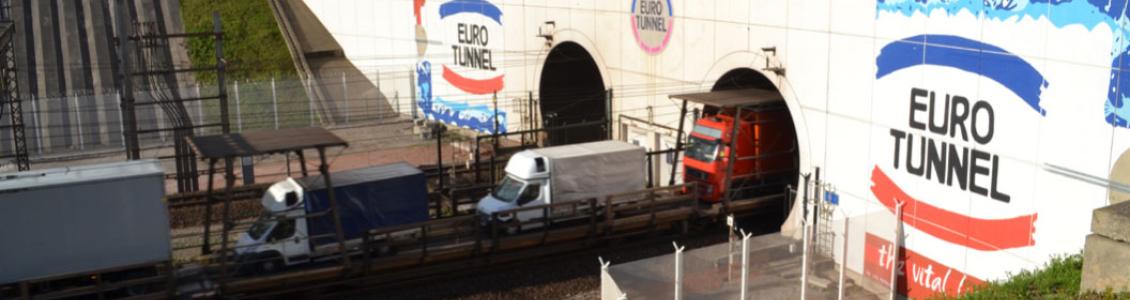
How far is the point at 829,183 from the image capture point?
76.3 ft

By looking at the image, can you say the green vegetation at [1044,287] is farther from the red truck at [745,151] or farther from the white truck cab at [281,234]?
the white truck cab at [281,234]

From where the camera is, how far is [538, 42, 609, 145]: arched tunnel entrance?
1388 inches

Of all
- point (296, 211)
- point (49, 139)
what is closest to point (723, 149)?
point (296, 211)

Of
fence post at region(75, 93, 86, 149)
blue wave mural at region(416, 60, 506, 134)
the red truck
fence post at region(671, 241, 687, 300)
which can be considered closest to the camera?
fence post at region(671, 241, 687, 300)

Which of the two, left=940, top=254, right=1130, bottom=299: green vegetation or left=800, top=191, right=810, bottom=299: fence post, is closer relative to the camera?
left=940, top=254, right=1130, bottom=299: green vegetation

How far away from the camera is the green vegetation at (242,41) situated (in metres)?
51.5

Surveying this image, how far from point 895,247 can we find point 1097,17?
5403 millimetres

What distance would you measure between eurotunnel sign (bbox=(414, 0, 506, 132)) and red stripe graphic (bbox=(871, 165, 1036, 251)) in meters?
16.8

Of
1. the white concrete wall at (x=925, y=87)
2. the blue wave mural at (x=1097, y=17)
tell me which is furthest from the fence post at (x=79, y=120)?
the blue wave mural at (x=1097, y=17)

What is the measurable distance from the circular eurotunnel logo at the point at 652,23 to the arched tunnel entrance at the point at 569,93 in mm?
5646

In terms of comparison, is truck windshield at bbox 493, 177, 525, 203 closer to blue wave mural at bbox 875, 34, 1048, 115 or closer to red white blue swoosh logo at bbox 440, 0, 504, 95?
blue wave mural at bbox 875, 34, 1048, 115

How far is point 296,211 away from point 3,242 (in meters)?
5.30

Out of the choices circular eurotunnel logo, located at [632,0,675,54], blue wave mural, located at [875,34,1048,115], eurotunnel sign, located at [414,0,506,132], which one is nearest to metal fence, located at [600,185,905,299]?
blue wave mural, located at [875,34,1048,115]

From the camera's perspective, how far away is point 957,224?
19.9 metres
